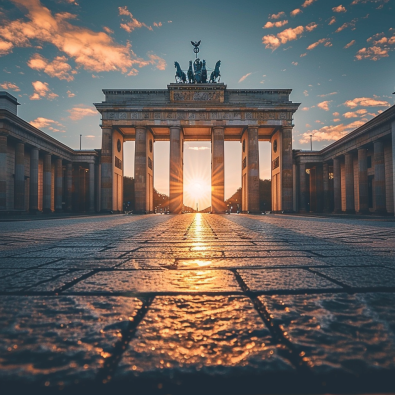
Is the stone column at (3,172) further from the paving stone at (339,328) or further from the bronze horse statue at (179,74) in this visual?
the paving stone at (339,328)

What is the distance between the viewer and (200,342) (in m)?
1.01

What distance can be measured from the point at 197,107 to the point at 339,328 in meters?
33.6

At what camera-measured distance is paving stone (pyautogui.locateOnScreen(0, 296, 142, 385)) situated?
0.83m

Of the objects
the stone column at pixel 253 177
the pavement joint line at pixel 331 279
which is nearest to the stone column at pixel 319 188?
the stone column at pixel 253 177

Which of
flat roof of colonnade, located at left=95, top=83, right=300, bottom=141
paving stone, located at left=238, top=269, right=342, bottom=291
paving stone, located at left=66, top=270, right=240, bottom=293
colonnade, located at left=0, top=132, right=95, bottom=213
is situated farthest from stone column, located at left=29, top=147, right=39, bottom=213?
paving stone, located at left=238, top=269, right=342, bottom=291

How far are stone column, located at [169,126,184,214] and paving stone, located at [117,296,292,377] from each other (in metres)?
31.9

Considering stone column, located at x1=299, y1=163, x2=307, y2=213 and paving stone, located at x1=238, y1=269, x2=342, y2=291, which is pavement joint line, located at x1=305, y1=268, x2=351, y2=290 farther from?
stone column, located at x1=299, y1=163, x2=307, y2=213

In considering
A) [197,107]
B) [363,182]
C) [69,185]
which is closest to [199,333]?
[363,182]

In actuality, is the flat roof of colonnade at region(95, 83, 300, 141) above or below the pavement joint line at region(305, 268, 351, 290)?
above

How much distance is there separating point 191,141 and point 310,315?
4234 cm

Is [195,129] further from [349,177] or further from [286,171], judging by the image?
[349,177]

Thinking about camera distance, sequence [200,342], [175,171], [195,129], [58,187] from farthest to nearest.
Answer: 1. [195,129]
2. [58,187]
3. [175,171]
4. [200,342]

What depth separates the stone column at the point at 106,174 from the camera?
32750 mm

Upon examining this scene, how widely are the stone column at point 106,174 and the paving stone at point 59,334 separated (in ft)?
107
